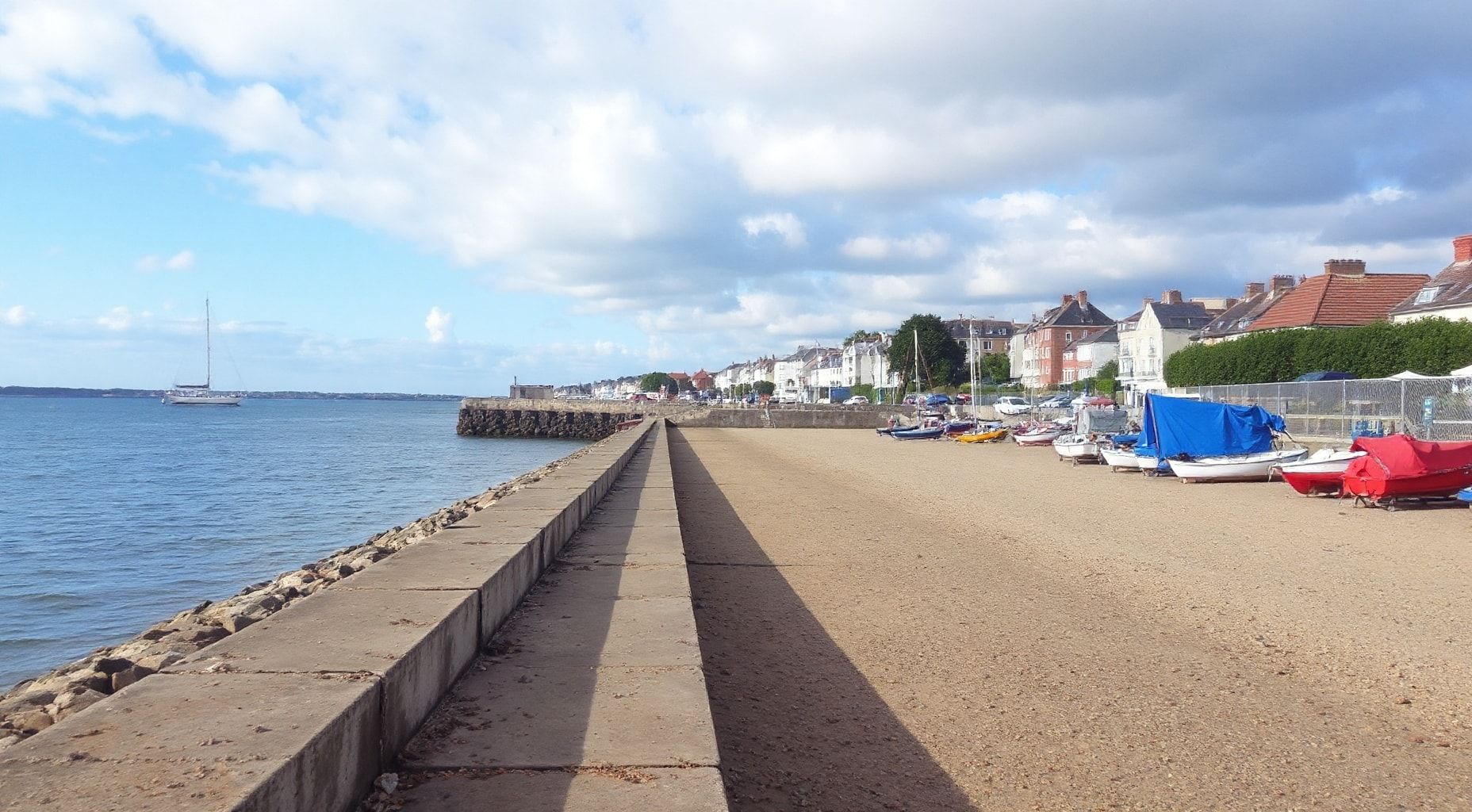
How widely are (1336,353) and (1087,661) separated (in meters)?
47.4

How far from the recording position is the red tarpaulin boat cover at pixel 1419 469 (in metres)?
18.0

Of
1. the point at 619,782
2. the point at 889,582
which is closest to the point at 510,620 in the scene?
the point at 619,782

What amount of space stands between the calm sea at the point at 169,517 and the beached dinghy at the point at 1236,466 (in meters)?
19.7

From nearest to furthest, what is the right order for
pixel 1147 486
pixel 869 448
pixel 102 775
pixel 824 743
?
pixel 102 775
pixel 824 743
pixel 1147 486
pixel 869 448

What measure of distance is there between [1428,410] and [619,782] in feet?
99.7

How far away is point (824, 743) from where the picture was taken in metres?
5.46

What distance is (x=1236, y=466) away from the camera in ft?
79.6

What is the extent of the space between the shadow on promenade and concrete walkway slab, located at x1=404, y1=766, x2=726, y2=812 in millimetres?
870

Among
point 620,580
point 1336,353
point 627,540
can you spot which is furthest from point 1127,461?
point 1336,353

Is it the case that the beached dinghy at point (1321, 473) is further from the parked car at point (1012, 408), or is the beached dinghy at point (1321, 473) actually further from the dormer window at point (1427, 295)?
the parked car at point (1012, 408)

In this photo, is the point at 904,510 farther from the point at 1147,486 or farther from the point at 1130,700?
the point at 1130,700

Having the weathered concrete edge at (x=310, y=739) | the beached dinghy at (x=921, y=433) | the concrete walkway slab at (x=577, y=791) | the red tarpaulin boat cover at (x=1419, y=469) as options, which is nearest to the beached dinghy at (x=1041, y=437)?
the beached dinghy at (x=921, y=433)

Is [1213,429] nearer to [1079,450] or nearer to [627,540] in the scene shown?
[1079,450]

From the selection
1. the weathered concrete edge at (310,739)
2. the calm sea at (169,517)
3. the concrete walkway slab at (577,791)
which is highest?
the weathered concrete edge at (310,739)
